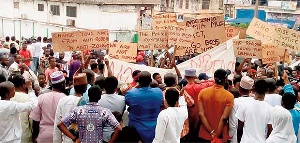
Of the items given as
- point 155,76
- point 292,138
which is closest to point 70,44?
point 155,76

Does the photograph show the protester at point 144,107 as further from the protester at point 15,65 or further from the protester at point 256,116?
the protester at point 15,65

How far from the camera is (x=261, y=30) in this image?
13617mm

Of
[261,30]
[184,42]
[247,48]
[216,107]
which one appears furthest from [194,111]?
[261,30]

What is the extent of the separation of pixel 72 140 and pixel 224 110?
7.12 ft

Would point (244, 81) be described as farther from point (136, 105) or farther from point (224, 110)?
point (136, 105)

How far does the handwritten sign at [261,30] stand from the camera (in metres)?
13.4

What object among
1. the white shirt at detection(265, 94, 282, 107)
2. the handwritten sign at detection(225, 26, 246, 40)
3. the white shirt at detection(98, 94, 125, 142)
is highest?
the handwritten sign at detection(225, 26, 246, 40)

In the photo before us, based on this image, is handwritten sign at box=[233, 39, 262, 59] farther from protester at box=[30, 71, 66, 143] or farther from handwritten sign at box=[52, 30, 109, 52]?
protester at box=[30, 71, 66, 143]

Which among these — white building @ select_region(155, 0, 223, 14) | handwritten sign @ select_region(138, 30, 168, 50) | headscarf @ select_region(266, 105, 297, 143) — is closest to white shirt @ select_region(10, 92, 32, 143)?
headscarf @ select_region(266, 105, 297, 143)

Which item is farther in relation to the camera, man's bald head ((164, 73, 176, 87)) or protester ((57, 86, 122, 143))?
man's bald head ((164, 73, 176, 87))

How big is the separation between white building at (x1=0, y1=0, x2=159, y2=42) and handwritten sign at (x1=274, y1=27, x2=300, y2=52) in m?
18.3

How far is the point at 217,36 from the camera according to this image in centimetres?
1297

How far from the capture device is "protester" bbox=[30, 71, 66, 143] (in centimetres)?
762

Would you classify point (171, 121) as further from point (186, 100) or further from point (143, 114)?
point (186, 100)
